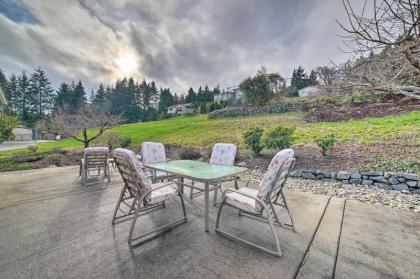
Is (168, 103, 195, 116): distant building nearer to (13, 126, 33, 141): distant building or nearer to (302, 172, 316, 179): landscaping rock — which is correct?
(13, 126, 33, 141): distant building

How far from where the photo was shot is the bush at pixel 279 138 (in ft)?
18.8

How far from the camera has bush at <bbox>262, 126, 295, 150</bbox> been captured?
5.72 metres

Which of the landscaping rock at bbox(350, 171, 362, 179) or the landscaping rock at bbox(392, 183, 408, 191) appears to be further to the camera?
the landscaping rock at bbox(350, 171, 362, 179)

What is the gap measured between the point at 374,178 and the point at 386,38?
3158 millimetres

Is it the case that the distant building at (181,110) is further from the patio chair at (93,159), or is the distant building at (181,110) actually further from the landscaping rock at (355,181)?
the landscaping rock at (355,181)

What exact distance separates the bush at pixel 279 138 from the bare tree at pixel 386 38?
275cm

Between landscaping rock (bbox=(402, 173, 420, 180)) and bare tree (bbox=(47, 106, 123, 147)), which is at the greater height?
bare tree (bbox=(47, 106, 123, 147))

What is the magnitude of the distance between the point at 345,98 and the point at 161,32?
6.79 metres

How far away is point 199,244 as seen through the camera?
211 cm

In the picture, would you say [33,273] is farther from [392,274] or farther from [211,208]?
[392,274]

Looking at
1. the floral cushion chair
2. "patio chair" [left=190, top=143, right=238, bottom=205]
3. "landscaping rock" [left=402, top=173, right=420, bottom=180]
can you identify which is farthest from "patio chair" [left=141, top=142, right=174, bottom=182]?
"landscaping rock" [left=402, top=173, right=420, bottom=180]

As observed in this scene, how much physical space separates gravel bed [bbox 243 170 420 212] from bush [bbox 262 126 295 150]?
1279 millimetres

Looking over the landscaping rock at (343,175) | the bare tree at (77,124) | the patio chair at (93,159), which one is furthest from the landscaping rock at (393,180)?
the bare tree at (77,124)

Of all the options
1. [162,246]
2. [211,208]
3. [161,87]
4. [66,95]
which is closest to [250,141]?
[211,208]
